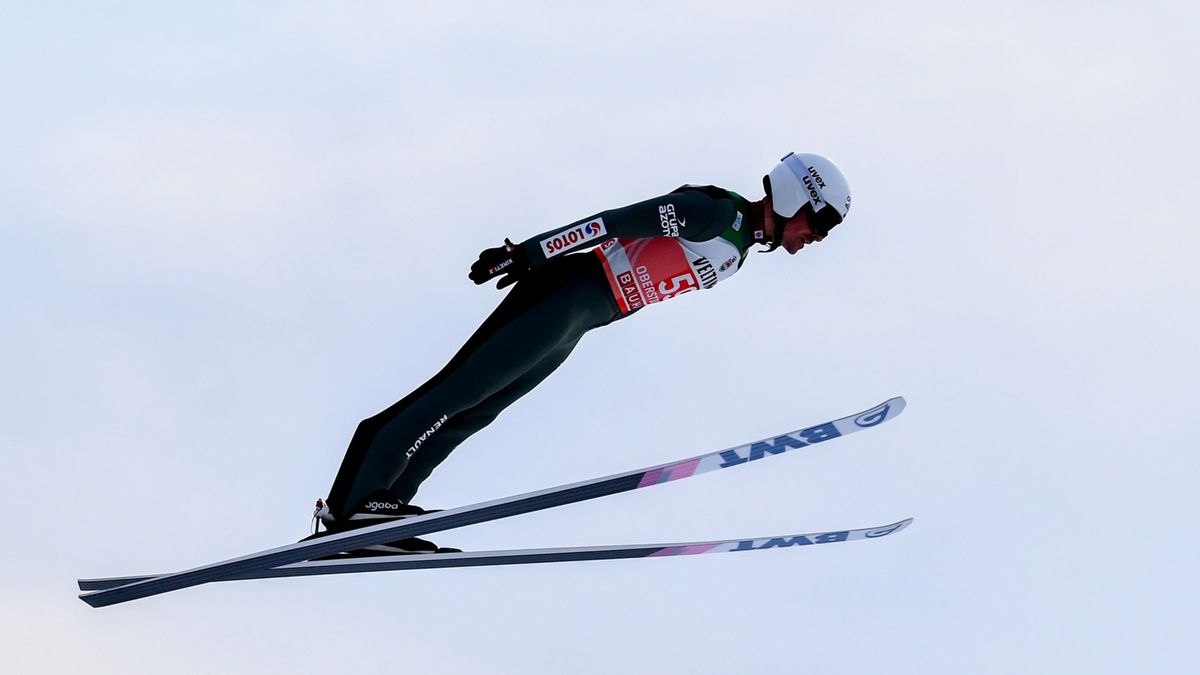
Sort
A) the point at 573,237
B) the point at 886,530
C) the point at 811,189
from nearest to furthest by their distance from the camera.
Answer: the point at 573,237 → the point at 811,189 → the point at 886,530

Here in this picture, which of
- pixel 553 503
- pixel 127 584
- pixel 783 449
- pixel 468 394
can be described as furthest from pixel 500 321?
pixel 127 584

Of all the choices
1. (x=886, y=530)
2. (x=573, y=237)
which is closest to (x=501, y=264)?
(x=573, y=237)

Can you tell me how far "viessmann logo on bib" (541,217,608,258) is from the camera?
7582 mm

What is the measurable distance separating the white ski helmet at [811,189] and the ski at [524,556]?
1.74 m

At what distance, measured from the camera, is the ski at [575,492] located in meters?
7.25

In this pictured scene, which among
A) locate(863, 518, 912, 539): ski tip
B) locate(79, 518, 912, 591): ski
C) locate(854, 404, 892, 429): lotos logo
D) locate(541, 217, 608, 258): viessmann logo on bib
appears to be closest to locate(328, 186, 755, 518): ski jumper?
locate(541, 217, 608, 258): viessmann logo on bib

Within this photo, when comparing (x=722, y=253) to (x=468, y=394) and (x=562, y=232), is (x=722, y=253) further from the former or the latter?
(x=468, y=394)

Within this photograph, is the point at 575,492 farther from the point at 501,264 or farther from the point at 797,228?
the point at 797,228

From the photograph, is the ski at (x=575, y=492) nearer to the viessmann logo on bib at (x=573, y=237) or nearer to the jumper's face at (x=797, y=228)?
the viessmann logo on bib at (x=573, y=237)

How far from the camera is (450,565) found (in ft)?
26.1

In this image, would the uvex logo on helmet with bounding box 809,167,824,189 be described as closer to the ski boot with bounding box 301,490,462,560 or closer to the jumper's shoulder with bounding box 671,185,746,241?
the jumper's shoulder with bounding box 671,185,746,241

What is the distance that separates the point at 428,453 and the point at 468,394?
15.8 inches

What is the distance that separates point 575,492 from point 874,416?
57.7 inches

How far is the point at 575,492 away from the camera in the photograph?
7.31m
